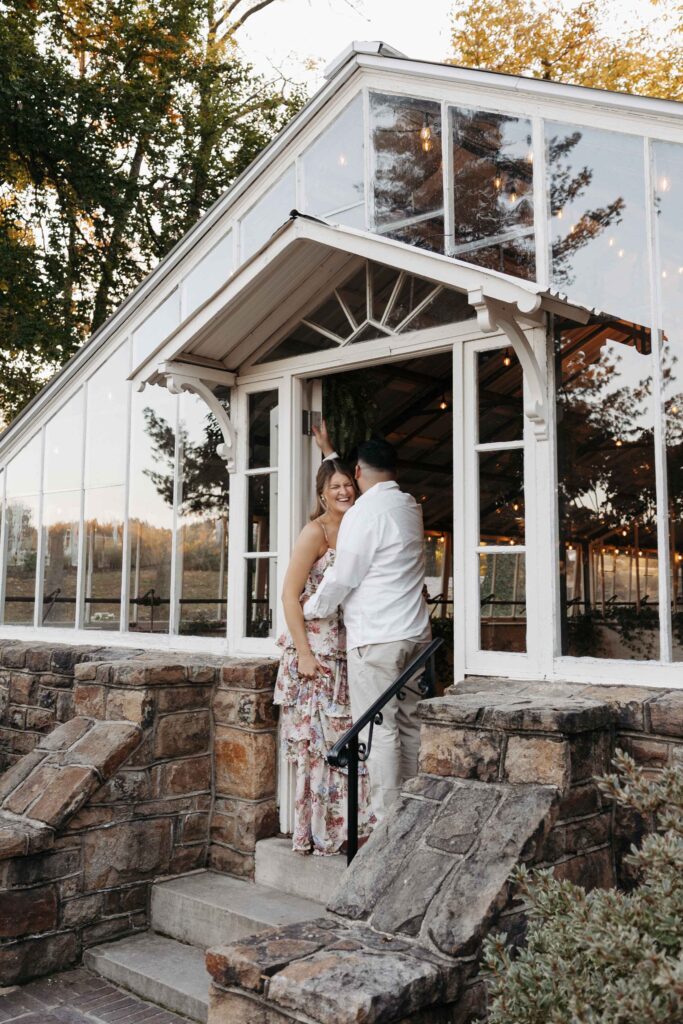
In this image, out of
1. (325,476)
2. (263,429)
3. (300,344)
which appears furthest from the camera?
(263,429)

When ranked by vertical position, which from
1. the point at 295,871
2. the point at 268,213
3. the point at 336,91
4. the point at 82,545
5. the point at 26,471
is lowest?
the point at 295,871

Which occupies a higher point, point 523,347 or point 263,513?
point 523,347

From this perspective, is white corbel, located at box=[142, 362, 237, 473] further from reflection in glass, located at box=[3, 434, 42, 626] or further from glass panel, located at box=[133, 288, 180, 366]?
reflection in glass, located at box=[3, 434, 42, 626]

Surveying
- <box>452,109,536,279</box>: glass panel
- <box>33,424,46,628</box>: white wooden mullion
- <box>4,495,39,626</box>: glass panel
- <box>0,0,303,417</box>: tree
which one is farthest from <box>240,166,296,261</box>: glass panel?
<box>0,0,303,417</box>: tree

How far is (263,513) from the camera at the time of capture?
5.79 metres

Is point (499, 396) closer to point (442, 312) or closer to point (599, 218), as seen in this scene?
point (442, 312)

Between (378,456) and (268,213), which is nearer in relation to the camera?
(378,456)

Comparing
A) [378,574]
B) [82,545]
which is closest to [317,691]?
[378,574]

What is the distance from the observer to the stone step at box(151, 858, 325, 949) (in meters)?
4.46

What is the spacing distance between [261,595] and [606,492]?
237 centimetres

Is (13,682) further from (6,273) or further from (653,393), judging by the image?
(6,273)

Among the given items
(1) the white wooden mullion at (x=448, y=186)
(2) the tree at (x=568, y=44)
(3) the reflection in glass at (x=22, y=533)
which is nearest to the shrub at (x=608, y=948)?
(1) the white wooden mullion at (x=448, y=186)

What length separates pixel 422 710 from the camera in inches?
139

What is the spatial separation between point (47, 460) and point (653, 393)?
5.37 meters
